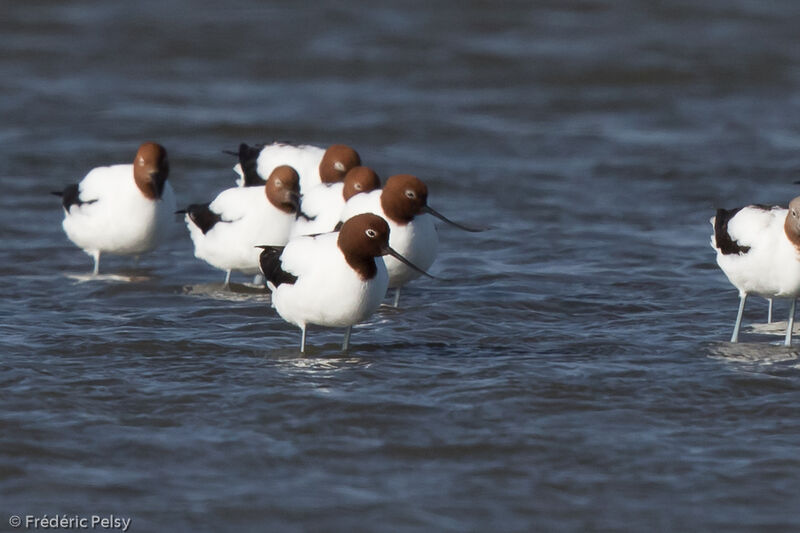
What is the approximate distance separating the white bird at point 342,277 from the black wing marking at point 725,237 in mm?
2335

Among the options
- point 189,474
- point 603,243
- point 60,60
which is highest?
point 60,60

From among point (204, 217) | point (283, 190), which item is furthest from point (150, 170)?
point (283, 190)

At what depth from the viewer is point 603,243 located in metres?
12.1

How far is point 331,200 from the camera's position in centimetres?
1078

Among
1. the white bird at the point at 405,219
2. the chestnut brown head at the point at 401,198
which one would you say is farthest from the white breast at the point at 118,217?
the chestnut brown head at the point at 401,198

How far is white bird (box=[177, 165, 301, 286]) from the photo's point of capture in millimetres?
10273

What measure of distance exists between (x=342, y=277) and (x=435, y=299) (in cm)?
234

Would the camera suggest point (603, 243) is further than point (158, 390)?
Yes

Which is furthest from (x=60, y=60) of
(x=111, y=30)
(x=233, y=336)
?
(x=233, y=336)

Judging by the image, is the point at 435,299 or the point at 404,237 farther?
the point at 435,299

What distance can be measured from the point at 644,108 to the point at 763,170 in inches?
136

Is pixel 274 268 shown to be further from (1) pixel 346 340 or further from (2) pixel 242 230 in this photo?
(2) pixel 242 230

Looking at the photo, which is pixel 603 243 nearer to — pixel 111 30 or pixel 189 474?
pixel 189 474

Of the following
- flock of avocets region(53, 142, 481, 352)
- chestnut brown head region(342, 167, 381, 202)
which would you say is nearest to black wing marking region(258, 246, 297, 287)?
flock of avocets region(53, 142, 481, 352)
